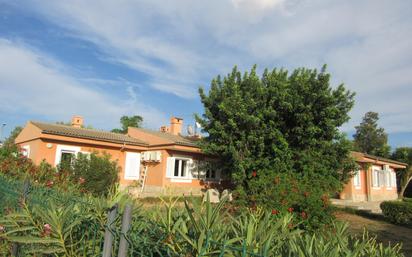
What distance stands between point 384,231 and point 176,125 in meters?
21.8

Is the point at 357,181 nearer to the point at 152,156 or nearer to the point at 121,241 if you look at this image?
the point at 152,156

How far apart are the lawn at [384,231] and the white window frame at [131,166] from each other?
46.6 ft

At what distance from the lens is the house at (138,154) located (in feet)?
71.0

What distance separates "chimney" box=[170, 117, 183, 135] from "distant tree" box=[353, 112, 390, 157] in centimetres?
3580

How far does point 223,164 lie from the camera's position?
867 inches

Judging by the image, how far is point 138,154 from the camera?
83.1 feet

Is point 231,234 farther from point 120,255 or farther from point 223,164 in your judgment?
point 223,164

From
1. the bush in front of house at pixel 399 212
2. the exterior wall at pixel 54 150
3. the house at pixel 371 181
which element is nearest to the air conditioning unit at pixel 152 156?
the exterior wall at pixel 54 150

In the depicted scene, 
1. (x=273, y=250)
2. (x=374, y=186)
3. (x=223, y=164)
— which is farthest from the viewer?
(x=374, y=186)

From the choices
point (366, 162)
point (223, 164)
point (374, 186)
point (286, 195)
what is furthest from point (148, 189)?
point (374, 186)

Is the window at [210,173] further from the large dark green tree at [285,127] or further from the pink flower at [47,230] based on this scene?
the pink flower at [47,230]

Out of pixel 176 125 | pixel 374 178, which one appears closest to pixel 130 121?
pixel 176 125

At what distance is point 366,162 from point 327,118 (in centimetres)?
1400

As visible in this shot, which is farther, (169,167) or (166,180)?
(169,167)
